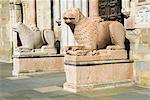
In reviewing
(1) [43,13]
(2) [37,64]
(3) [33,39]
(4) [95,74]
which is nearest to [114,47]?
(4) [95,74]

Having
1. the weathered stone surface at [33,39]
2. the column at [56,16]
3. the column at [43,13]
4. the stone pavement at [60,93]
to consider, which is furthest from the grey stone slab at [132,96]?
the column at [43,13]

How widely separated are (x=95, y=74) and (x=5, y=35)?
12918 mm

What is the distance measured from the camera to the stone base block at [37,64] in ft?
35.0

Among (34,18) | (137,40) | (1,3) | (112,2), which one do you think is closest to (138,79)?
(137,40)

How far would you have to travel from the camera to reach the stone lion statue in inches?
290

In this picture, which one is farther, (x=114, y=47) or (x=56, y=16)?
(x=56, y=16)

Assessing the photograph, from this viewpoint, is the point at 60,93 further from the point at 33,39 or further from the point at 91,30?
the point at 33,39

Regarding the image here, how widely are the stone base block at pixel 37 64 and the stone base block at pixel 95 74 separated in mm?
3647

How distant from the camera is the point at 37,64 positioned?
10891 millimetres

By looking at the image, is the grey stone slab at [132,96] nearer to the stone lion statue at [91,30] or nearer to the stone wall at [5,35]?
the stone lion statue at [91,30]

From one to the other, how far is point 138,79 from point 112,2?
4.02 metres

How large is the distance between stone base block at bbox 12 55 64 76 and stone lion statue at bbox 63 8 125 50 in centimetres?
358

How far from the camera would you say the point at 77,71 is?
6.93m

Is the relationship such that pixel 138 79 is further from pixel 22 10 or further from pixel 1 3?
pixel 1 3
